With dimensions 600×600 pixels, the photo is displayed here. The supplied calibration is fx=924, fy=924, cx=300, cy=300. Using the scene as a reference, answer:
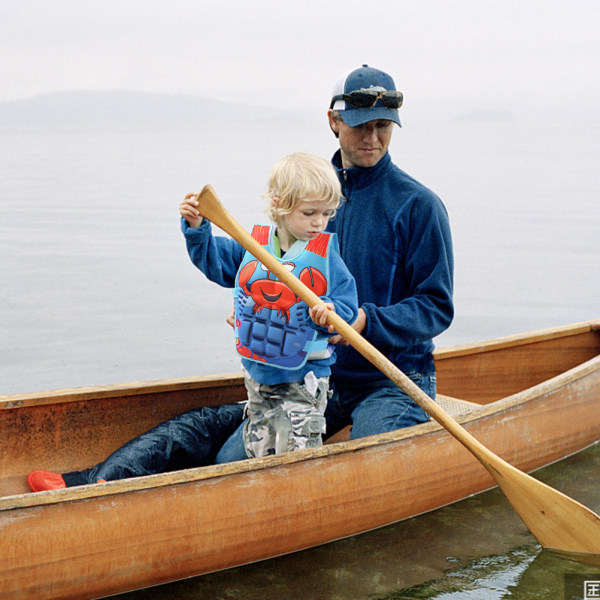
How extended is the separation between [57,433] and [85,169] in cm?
1948

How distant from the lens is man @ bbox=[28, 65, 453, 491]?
10.1 feet

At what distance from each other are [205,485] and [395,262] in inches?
40.1

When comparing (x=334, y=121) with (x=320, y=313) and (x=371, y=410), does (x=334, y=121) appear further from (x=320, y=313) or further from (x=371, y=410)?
(x=371, y=410)

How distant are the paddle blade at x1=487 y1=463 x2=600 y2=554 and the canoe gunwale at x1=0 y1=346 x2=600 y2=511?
31cm

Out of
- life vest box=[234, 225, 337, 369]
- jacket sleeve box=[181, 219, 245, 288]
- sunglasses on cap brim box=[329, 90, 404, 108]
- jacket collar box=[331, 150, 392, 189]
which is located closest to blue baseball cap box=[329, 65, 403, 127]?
sunglasses on cap brim box=[329, 90, 404, 108]

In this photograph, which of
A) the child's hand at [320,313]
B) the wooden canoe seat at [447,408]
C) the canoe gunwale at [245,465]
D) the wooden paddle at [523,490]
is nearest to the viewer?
the canoe gunwale at [245,465]

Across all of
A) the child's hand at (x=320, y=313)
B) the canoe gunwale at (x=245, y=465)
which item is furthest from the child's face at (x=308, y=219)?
the canoe gunwale at (x=245, y=465)

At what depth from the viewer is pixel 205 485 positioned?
8.95 ft

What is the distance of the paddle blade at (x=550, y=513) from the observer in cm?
300

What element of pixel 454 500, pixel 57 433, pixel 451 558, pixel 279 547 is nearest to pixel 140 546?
pixel 279 547

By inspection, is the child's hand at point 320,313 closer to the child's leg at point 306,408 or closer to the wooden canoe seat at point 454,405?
the child's leg at point 306,408

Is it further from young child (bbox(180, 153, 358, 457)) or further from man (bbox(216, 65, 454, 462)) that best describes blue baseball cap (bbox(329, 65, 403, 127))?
young child (bbox(180, 153, 358, 457))

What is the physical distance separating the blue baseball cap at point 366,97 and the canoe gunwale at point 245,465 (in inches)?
41.4

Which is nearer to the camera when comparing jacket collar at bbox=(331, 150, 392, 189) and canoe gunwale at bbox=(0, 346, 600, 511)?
canoe gunwale at bbox=(0, 346, 600, 511)
